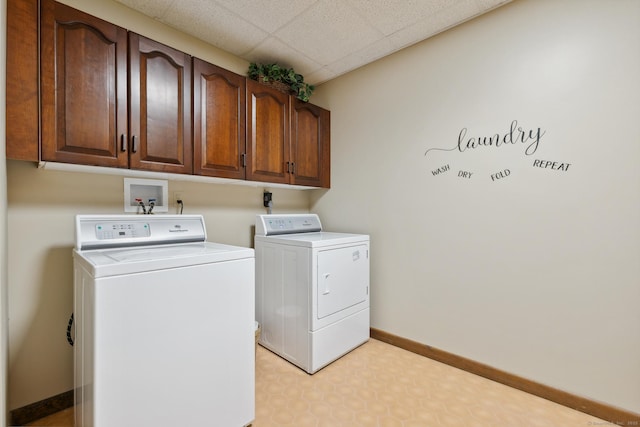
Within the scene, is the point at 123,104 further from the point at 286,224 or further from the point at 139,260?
the point at 286,224

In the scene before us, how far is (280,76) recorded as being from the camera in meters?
2.37

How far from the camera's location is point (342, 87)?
279 centimetres

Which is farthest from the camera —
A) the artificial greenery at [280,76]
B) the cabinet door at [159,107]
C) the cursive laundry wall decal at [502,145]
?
the artificial greenery at [280,76]

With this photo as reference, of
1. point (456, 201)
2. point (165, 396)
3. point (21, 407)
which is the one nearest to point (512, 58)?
point (456, 201)

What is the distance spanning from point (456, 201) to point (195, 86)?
1953 millimetres

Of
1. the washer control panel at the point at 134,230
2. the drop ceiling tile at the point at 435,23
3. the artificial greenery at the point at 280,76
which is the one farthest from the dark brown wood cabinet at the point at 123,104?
the drop ceiling tile at the point at 435,23

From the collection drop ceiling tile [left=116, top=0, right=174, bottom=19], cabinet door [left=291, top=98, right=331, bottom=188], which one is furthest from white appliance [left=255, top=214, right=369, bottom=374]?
drop ceiling tile [left=116, top=0, right=174, bottom=19]

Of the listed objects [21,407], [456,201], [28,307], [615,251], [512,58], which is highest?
[512,58]

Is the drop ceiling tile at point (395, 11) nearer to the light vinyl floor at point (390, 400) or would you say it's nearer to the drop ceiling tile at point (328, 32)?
the drop ceiling tile at point (328, 32)

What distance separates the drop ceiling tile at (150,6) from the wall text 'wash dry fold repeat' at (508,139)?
210 cm

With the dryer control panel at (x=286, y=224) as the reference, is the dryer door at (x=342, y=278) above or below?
below

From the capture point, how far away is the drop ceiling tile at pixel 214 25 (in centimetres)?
184

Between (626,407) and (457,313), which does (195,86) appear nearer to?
(457,313)

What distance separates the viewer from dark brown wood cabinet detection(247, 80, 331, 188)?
7.23ft
